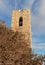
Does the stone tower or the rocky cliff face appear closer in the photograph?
the rocky cliff face

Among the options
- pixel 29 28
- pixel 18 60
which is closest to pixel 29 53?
pixel 18 60

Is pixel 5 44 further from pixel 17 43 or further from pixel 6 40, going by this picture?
pixel 17 43

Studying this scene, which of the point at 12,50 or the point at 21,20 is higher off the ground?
the point at 21,20

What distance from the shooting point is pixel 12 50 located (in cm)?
1883

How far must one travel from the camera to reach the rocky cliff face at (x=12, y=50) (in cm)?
1761

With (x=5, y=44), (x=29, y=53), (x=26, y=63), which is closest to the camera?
(x=5, y=44)

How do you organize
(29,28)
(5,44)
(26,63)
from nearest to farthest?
(5,44) < (26,63) < (29,28)

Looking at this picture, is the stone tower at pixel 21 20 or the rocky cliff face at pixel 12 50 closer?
the rocky cliff face at pixel 12 50

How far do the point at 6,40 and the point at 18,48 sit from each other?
70.8 inches

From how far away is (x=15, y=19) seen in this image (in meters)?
35.5

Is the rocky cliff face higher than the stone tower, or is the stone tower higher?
the stone tower

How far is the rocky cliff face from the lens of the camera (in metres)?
17.6

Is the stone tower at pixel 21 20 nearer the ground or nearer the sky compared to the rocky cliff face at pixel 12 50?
nearer the sky

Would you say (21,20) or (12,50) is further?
(21,20)
